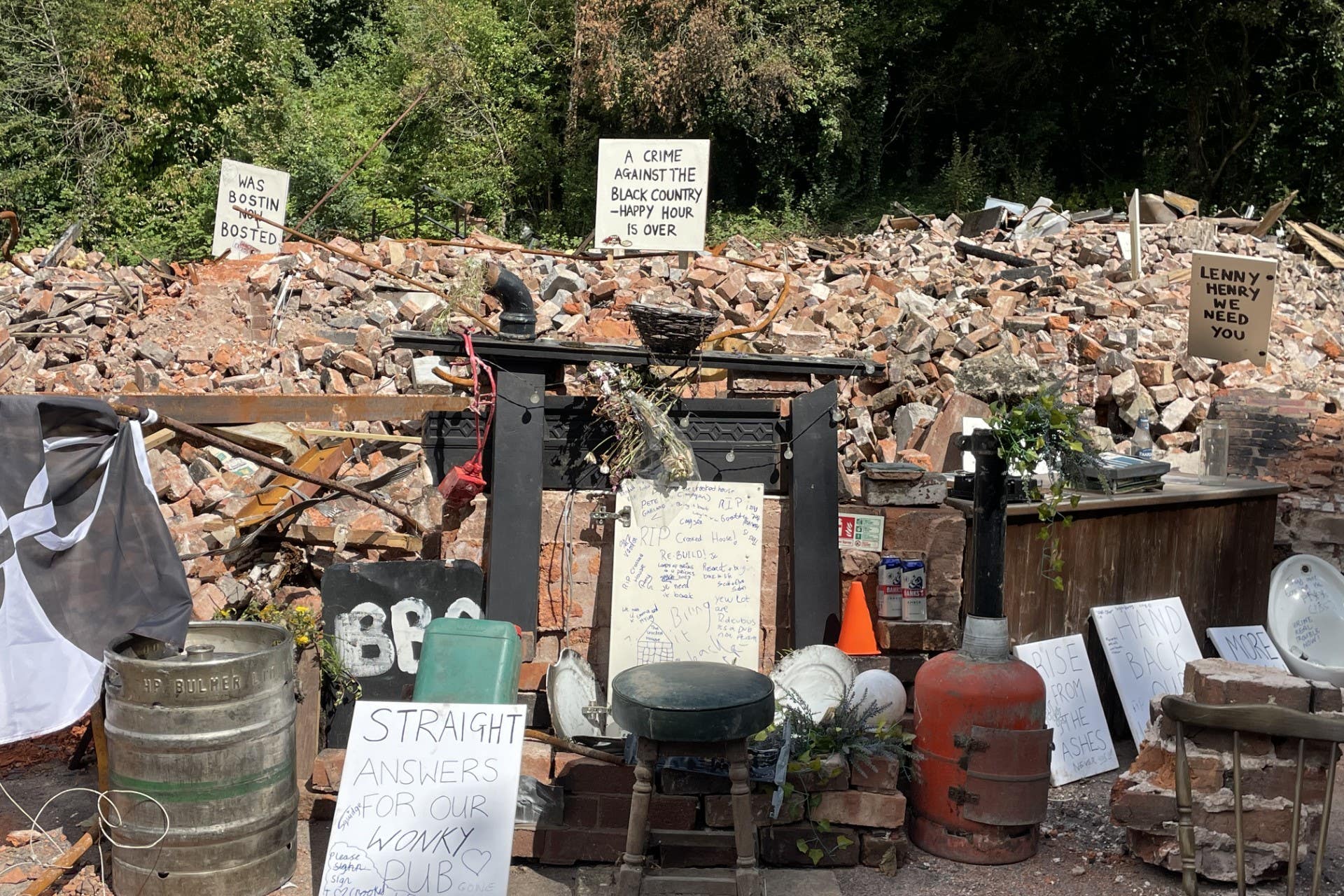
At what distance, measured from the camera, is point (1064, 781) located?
18.5ft

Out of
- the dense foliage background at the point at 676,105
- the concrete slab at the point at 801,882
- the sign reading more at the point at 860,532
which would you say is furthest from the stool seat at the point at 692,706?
the dense foliage background at the point at 676,105

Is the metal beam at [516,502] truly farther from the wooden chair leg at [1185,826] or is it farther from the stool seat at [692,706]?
the wooden chair leg at [1185,826]

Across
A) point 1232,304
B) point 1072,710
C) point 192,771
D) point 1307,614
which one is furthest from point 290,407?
point 1232,304

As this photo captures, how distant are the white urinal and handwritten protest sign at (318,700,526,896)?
195 inches

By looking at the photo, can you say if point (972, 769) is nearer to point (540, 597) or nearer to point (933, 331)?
point (540, 597)

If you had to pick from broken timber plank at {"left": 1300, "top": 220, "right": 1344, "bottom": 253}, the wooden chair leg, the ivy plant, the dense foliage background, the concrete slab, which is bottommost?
the concrete slab

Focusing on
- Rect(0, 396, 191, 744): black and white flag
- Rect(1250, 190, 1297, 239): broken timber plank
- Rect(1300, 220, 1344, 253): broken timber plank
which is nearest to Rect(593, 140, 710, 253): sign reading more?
Rect(0, 396, 191, 744): black and white flag

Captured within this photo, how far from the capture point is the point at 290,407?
6.92 meters

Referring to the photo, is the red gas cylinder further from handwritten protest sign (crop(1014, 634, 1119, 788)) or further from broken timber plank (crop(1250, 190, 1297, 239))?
broken timber plank (crop(1250, 190, 1297, 239))

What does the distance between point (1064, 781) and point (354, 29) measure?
75.7 feet

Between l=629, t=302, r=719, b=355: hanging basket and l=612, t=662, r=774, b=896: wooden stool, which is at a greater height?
l=629, t=302, r=719, b=355: hanging basket

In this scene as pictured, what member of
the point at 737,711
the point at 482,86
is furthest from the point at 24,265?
the point at 737,711

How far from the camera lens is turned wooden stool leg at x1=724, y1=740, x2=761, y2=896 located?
13.1ft

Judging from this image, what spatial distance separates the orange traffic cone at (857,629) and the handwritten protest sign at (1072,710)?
37.1 inches
